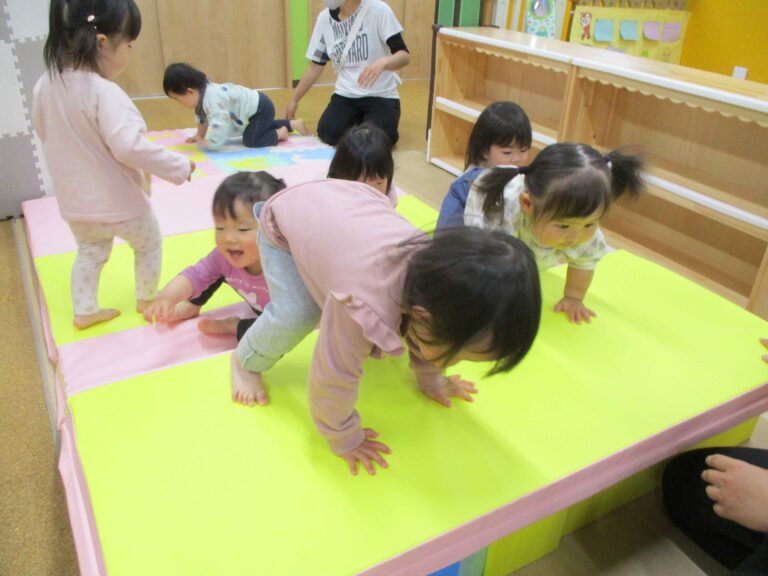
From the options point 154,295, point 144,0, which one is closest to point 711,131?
point 154,295

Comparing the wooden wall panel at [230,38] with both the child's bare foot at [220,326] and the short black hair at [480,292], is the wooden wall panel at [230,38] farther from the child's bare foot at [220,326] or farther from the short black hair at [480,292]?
the short black hair at [480,292]

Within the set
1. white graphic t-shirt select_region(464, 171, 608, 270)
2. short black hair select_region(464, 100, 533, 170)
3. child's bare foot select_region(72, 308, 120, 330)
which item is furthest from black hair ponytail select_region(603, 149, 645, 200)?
child's bare foot select_region(72, 308, 120, 330)

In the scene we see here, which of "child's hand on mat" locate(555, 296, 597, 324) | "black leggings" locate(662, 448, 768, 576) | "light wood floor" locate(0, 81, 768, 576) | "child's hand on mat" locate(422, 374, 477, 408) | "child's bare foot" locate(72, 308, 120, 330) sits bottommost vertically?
"light wood floor" locate(0, 81, 768, 576)

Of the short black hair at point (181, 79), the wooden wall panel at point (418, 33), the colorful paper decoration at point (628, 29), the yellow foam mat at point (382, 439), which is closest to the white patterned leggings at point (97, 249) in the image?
the yellow foam mat at point (382, 439)

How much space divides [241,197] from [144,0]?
11.1ft

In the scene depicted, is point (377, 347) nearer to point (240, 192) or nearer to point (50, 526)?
point (240, 192)

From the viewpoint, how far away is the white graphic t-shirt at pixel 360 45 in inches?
118

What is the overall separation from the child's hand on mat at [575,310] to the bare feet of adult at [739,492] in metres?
0.45

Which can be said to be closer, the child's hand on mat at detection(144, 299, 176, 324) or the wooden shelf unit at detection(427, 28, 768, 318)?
the child's hand on mat at detection(144, 299, 176, 324)

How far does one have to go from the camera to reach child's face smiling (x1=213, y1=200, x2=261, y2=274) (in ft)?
4.28

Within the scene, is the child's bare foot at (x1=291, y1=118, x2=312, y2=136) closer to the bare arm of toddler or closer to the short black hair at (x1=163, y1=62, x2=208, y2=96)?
the short black hair at (x1=163, y1=62, x2=208, y2=96)

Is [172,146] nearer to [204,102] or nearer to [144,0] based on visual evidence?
[204,102]

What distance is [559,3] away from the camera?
321 centimetres

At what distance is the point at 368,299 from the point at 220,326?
77 centimetres
